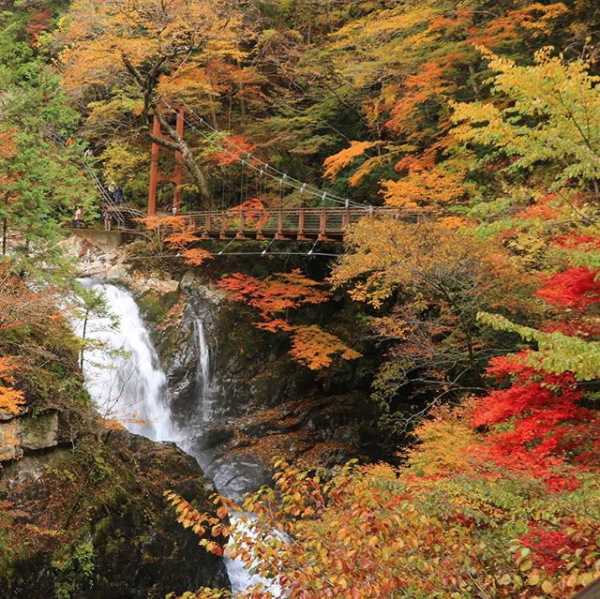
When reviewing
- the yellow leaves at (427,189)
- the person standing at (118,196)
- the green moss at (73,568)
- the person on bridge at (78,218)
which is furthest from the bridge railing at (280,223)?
the green moss at (73,568)

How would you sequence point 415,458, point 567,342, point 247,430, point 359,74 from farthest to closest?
1. point 359,74
2. point 247,430
3. point 415,458
4. point 567,342

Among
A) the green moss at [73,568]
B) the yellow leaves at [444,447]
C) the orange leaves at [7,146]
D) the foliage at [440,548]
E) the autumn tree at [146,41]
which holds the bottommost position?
the green moss at [73,568]

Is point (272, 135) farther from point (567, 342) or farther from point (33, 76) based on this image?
point (567, 342)

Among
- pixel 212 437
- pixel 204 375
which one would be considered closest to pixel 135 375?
pixel 204 375

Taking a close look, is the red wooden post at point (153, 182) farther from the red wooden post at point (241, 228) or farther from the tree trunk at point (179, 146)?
the red wooden post at point (241, 228)

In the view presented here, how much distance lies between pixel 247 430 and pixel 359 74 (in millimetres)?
11554

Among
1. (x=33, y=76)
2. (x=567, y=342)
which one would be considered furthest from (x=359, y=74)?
(x=567, y=342)

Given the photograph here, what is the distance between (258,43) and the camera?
2014cm

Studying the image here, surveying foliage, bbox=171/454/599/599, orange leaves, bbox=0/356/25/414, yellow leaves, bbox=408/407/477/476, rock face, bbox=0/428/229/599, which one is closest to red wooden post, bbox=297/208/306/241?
yellow leaves, bbox=408/407/477/476

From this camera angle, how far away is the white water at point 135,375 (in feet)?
45.8

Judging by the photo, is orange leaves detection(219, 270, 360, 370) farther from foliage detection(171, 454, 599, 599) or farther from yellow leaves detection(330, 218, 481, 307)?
foliage detection(171, 454, 599, 599)

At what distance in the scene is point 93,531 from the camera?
25.6 ft

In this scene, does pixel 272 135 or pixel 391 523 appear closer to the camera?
pixel 391 523

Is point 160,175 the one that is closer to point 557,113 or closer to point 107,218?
point 107,218
